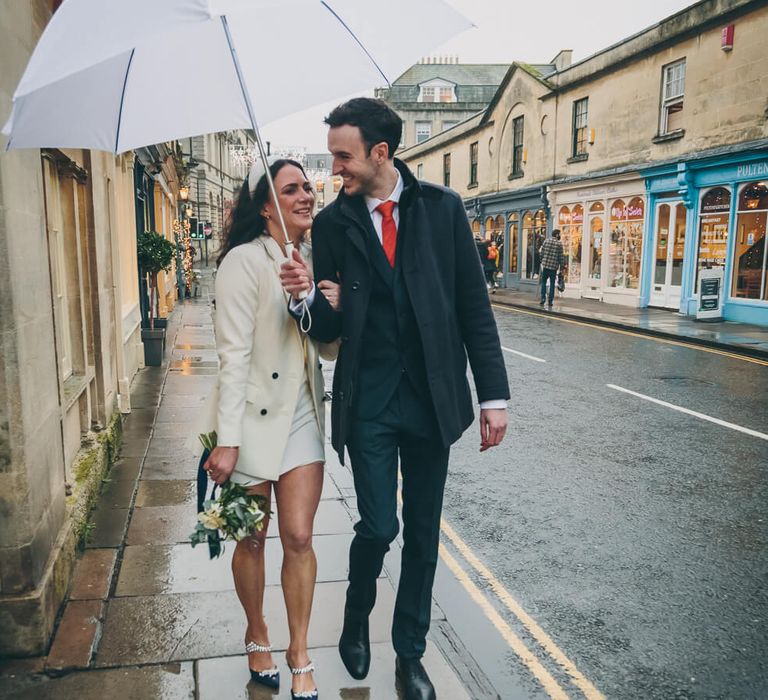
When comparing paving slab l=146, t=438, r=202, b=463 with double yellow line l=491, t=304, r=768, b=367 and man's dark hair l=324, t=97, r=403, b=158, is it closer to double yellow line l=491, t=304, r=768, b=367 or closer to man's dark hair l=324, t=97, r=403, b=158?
man's dark hair l=324, t=97, r=403, b=158

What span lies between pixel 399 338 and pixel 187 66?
139 centimetres

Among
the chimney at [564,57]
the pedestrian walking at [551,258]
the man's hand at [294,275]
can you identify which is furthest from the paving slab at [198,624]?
the chimney at [564,57]

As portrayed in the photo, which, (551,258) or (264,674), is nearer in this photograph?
(264,674)

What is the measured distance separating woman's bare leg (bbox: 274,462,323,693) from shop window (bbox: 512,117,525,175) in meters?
25.8

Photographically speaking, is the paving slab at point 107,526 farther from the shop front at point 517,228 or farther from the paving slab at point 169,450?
the shop front at point 517,228

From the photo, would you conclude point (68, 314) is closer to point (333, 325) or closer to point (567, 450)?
point (333, 325)

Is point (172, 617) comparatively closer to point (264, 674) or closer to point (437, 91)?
point (264, 674)

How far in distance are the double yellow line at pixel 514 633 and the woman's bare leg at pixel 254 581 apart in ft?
3.68

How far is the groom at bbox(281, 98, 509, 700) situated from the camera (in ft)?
8.65

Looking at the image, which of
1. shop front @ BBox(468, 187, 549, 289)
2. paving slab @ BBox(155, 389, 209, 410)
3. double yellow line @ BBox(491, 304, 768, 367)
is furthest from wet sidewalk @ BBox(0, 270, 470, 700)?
shop front @ BBox(468, 187, 549, 289)

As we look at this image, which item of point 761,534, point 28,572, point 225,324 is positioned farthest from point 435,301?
point 761,534

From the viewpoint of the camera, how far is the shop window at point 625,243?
19.8m

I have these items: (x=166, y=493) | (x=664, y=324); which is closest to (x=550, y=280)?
(x=664, y=324)

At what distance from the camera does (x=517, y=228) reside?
27797 mm
